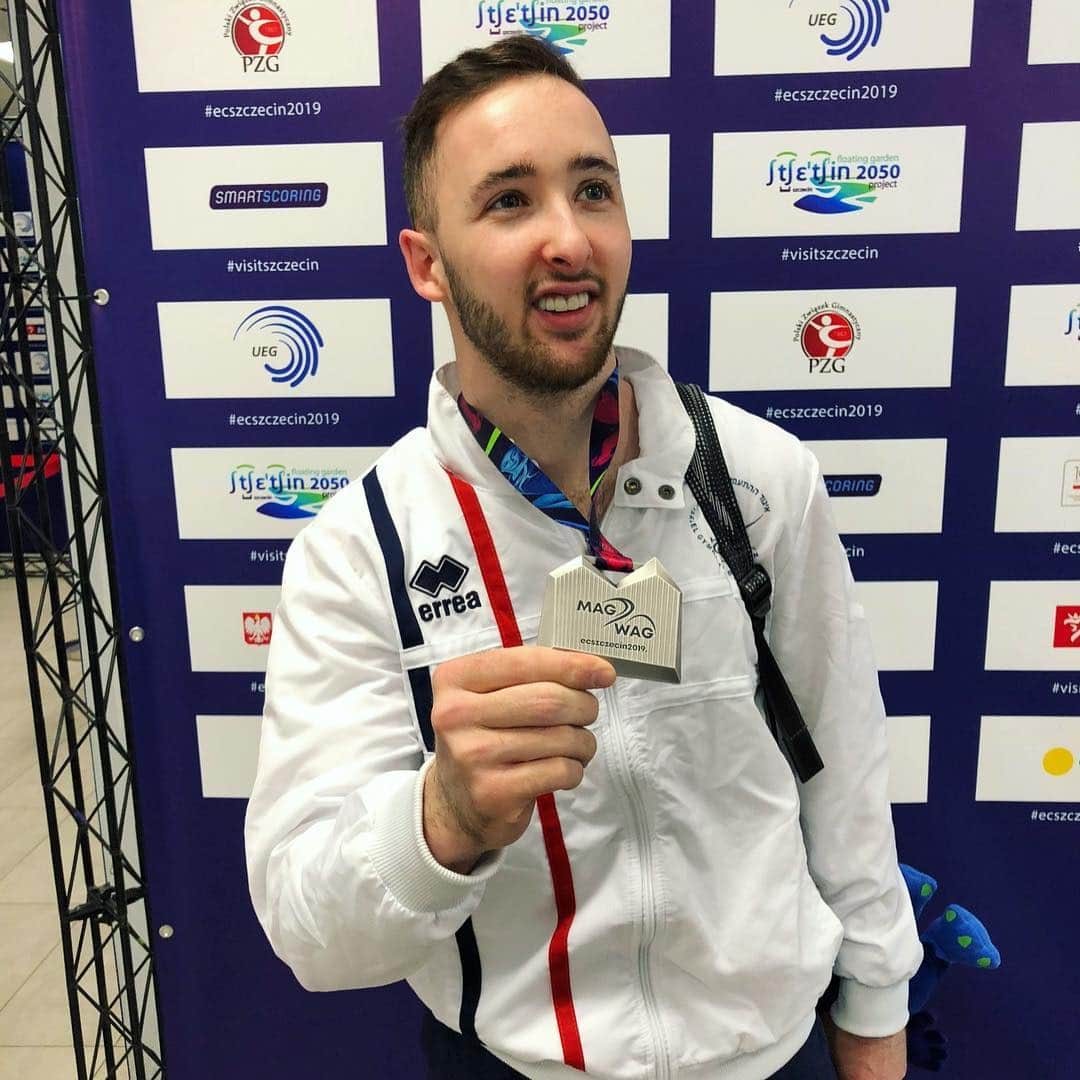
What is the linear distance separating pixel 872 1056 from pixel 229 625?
1.40 meters

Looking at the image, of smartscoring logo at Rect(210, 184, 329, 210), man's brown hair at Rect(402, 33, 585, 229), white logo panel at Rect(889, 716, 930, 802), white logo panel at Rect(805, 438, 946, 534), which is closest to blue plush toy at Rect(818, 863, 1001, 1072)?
white logo panel at Rect(889, 716, 930, 802)

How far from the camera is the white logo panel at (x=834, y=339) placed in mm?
1763

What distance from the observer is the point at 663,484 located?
110cm

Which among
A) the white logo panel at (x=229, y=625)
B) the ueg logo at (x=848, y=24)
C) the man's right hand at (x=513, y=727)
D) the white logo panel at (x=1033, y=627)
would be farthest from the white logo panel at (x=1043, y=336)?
the white logo panel at (x=229, y=625)

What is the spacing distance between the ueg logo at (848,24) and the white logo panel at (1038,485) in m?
0.77

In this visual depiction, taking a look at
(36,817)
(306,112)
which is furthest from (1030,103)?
(36,817)

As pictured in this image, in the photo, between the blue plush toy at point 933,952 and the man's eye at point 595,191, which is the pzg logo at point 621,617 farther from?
the blue plush toy at point 933,952

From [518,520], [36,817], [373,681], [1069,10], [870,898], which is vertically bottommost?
[36,817]

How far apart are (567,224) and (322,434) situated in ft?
3.23

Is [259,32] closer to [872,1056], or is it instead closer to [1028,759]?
[872,1056]

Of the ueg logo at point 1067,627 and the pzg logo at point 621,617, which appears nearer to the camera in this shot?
the pzg logo at point 621,617

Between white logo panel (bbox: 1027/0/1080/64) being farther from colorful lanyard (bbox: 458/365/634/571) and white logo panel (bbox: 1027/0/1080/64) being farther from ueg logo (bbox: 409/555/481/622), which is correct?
ueg logo (bbox: 409/555/481/622)

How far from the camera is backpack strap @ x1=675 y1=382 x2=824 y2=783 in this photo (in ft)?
3.71

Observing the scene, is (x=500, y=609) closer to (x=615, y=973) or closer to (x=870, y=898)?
(x=615, y=973)
